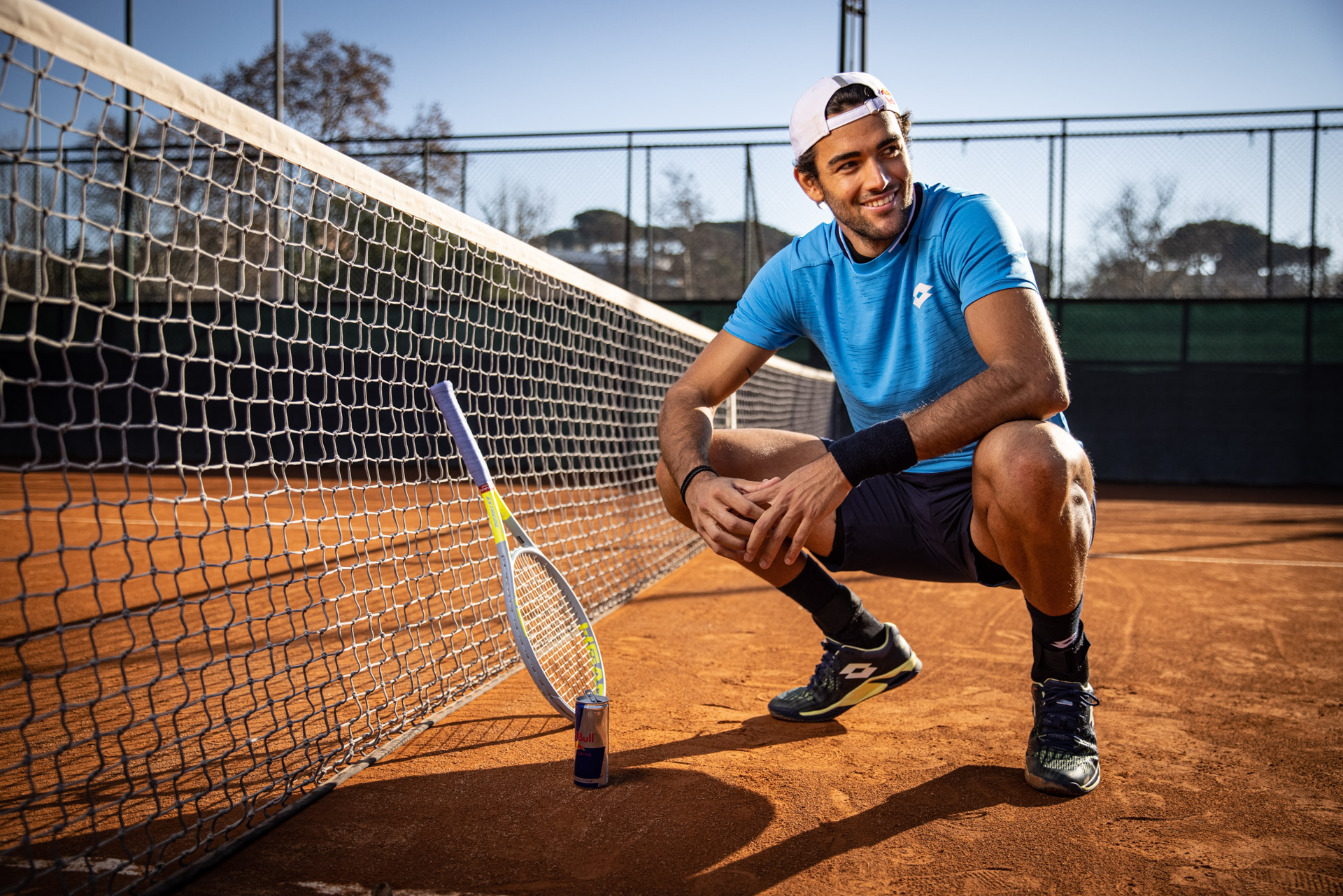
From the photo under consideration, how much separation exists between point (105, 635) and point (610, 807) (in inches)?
94.5

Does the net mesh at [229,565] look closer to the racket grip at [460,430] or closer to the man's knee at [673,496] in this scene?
the racket grip at [460,430]

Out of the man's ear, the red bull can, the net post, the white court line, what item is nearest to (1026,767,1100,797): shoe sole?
the red bull can

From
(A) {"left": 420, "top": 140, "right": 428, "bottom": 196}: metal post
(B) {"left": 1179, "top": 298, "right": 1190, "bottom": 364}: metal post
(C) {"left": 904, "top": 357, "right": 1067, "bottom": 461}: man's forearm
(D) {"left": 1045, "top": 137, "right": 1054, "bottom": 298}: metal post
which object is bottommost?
(C) {"left": 904, "top": 357, "right": 1067, "bottom": 461}: man's forearm

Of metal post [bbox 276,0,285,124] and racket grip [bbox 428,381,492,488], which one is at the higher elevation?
metal post [bbox 276,0,285,124]

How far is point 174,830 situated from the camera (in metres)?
1.82

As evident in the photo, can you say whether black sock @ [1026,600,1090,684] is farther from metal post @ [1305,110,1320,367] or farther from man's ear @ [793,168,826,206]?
metal post @ [1305,110,1320,367]

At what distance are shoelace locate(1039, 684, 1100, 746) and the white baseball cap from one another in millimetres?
1457

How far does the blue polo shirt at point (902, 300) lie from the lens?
2.17 m

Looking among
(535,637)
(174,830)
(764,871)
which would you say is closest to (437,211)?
(535,637)

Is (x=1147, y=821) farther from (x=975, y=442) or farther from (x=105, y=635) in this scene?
(x=105, y=635)

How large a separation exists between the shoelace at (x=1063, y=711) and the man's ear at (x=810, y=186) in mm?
1355

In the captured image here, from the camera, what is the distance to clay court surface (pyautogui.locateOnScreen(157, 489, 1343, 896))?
1691 millimetres

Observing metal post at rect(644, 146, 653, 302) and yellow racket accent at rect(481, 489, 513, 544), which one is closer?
yellow racket accent at rect(481, 489, 513, 544)

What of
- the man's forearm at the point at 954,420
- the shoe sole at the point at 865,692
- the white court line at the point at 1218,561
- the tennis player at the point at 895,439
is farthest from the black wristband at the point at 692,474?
the white court line at the point at 1218,561
